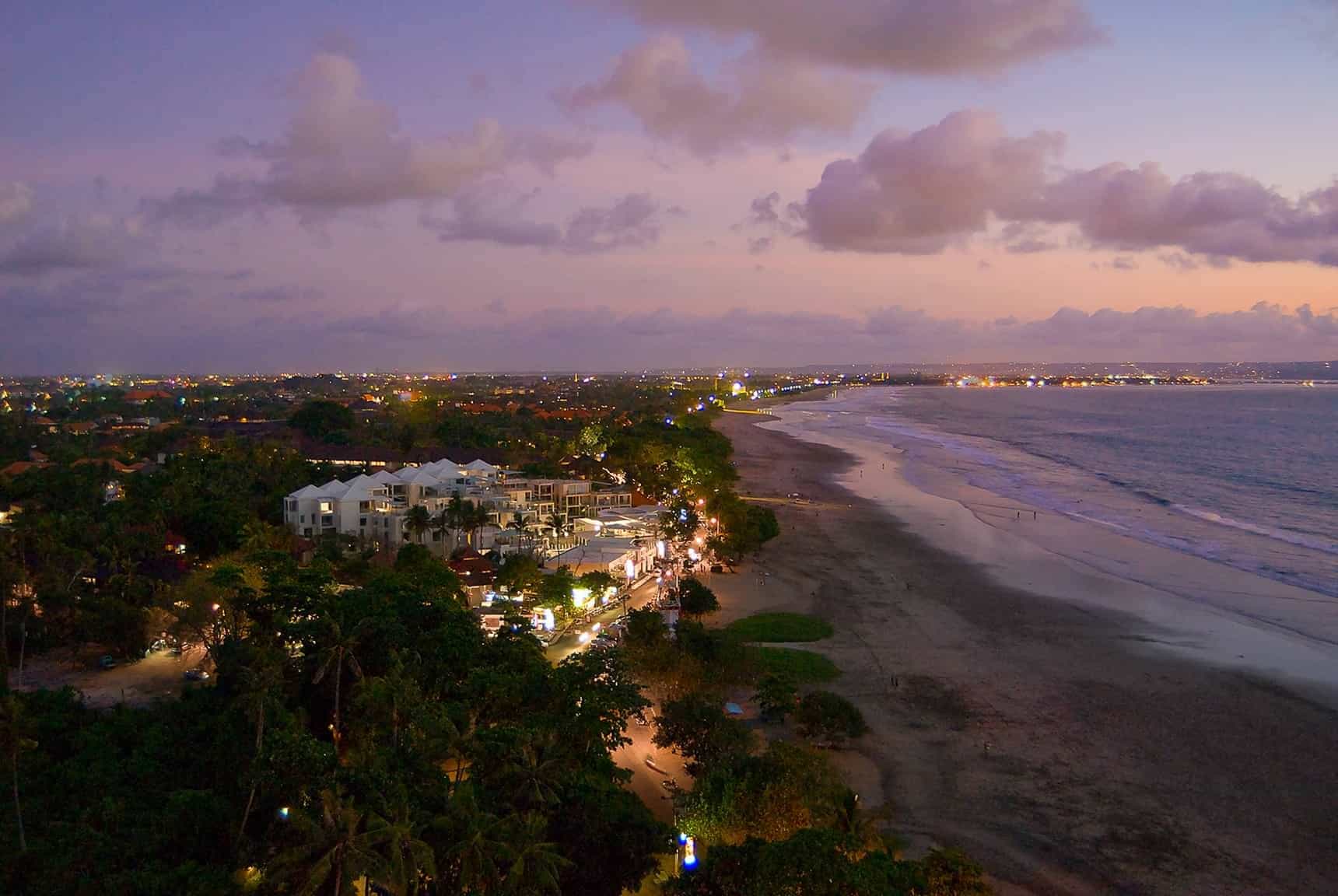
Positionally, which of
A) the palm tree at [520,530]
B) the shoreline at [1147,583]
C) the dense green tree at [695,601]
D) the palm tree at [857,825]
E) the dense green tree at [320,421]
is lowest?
the shoreline at [1147,583]

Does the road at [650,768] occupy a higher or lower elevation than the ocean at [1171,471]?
lower

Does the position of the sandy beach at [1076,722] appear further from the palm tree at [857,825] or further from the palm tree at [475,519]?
the palm tree at [475,519]

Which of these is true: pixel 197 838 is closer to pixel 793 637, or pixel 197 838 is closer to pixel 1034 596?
pixel 793 637

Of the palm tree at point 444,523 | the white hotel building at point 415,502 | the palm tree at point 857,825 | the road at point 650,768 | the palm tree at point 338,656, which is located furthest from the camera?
the white hotel building at point 415,502

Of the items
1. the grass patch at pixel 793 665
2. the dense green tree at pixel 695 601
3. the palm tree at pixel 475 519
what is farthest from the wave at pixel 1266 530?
the palm tree at pixel 475 519

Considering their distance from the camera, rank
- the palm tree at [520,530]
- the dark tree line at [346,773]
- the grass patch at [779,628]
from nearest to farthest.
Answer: the dark tree line at [346,773] → the grass patch at [779,628] → the palm tree at [520,530]

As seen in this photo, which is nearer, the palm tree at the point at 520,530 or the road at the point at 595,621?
the road at the point at 595,621

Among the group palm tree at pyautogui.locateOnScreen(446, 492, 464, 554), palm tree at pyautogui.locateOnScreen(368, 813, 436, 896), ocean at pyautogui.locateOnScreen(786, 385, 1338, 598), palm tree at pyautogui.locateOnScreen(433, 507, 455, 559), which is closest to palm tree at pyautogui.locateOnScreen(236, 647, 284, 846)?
palm tree at pyautogui.locateOnScreen(368, 813, 436, 896)
